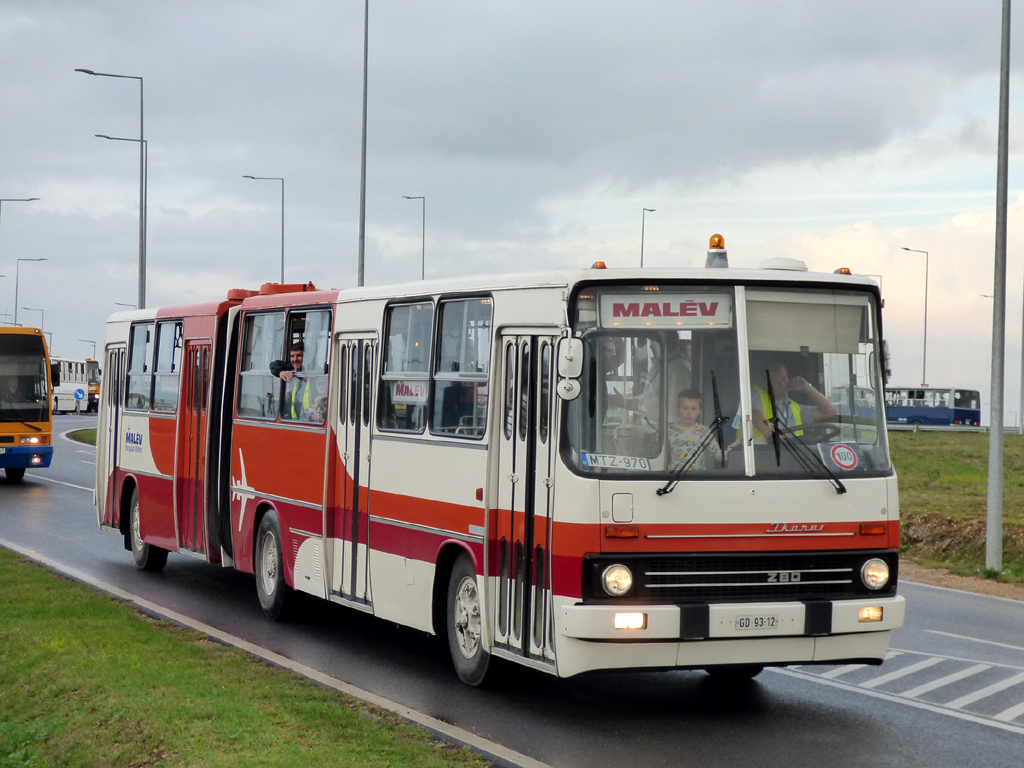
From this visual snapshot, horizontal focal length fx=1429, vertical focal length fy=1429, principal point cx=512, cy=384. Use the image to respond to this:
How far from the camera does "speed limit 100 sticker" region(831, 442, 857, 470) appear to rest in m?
8.97

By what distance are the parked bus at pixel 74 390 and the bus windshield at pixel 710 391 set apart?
81.5m

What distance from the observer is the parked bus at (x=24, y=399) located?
95.6 feet

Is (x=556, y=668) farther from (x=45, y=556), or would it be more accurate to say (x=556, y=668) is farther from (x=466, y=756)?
(x=45, y=556)

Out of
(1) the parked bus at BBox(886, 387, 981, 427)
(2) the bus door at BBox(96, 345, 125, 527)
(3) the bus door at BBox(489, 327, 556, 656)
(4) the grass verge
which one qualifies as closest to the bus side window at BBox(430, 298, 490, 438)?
(3) the bus door at BBox(489, 327, 556, 656)

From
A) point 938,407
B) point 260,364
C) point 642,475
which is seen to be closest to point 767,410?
point 642,475

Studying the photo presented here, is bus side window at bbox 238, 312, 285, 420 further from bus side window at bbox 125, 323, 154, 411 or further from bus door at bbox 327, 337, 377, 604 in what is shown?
bus side window at bbox 125, 323, 154, 411

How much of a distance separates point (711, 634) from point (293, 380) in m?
5.94

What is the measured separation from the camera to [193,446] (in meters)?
15.3

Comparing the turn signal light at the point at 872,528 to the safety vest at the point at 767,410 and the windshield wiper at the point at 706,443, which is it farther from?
the windshield wiper at the point at 706,443

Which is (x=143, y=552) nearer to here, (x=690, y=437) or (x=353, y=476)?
(x=353, y=476)

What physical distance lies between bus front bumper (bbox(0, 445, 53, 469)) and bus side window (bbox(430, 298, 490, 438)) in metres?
20.8

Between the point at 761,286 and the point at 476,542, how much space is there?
2567 millimetres

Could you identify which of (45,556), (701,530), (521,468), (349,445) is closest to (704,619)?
(701,530)

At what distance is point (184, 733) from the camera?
8.11 meters
